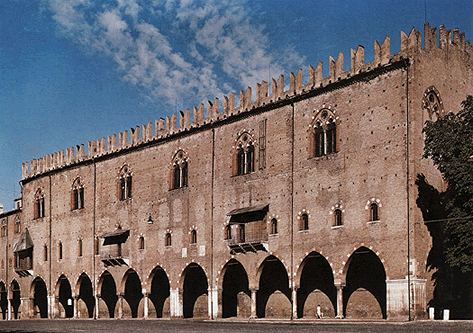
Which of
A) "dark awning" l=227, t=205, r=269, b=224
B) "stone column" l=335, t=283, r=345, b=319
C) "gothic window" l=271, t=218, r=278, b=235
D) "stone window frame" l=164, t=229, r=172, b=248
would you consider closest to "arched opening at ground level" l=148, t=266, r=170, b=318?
"stone window frame" l=164, t=229, r=172, b=248

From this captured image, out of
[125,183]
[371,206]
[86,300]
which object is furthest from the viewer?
[86,300]

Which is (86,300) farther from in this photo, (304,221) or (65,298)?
(304,221)

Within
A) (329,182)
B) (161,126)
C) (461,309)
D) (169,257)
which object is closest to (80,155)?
(161,126)

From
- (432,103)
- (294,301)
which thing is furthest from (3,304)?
(432,103)

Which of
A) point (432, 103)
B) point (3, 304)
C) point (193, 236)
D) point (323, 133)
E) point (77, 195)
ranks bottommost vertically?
point (3, 304)

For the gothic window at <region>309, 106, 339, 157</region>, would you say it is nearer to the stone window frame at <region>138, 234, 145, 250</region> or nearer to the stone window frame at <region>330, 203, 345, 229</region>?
the stone window frame at <region>330, 203, 345, 229</region>

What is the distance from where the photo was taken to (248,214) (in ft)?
109

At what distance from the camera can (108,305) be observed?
44469 millimetres

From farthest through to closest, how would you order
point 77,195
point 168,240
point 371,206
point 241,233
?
point 77,195 < point 168,240 < point 241,233 < point 371,206

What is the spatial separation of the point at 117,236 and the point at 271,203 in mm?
12905

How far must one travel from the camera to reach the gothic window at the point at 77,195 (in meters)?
45.1

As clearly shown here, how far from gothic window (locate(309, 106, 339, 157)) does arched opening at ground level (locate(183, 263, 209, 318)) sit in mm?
11590

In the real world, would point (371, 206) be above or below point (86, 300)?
above

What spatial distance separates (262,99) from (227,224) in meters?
7.04
